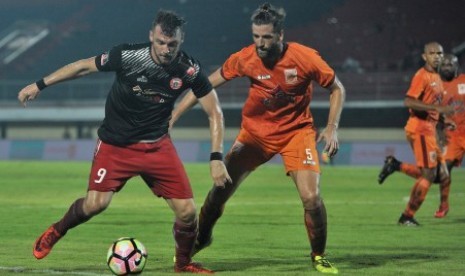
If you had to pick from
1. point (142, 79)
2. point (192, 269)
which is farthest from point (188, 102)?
point (192, 269)

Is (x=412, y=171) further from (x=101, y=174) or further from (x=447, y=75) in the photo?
(x=101, y=174)

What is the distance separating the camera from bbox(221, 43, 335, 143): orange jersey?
912 centimetres

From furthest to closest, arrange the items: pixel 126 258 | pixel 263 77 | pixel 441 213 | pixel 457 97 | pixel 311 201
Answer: pixel 457 97 → pixel 441 213 → pixel 263 77 → pixel 311 201 → pixel 126 258

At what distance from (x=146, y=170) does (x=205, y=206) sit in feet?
4.54

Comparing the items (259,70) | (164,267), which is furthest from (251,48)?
(164,267)

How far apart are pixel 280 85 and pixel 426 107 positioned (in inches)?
213

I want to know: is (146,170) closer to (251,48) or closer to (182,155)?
(251,48)

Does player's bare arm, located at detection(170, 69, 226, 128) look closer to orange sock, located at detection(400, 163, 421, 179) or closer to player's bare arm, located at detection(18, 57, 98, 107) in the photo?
player's bare arm, located at detection(18, 57, 98, 107)

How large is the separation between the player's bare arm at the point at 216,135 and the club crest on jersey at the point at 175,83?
0.30 meters

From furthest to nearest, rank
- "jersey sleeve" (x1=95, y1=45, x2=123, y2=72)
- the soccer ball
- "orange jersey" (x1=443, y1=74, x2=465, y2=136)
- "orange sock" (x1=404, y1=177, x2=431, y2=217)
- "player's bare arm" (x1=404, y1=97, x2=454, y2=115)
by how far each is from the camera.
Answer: "orange jersey" (x1=443, y1=74, x2=465, y2=136) < "orange sock" (x1=404, y1=177, x2=431, y2=217) < "player's bare arm" (x1=404, y1=97, x2=454, y2=115) < "jersey sleeve" (x1=95, y1=45, x2=123, y2=72) < the soccer ball

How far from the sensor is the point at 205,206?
32.2 feet

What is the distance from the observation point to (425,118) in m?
14.7

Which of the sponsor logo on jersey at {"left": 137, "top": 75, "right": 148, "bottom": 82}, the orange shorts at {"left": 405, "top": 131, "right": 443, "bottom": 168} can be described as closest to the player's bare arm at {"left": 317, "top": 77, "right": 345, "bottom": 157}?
the sponsor logo on jersey at {"left": 137, "top": 75, "right": 148, "bottom": 82}

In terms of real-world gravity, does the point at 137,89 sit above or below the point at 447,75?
above
